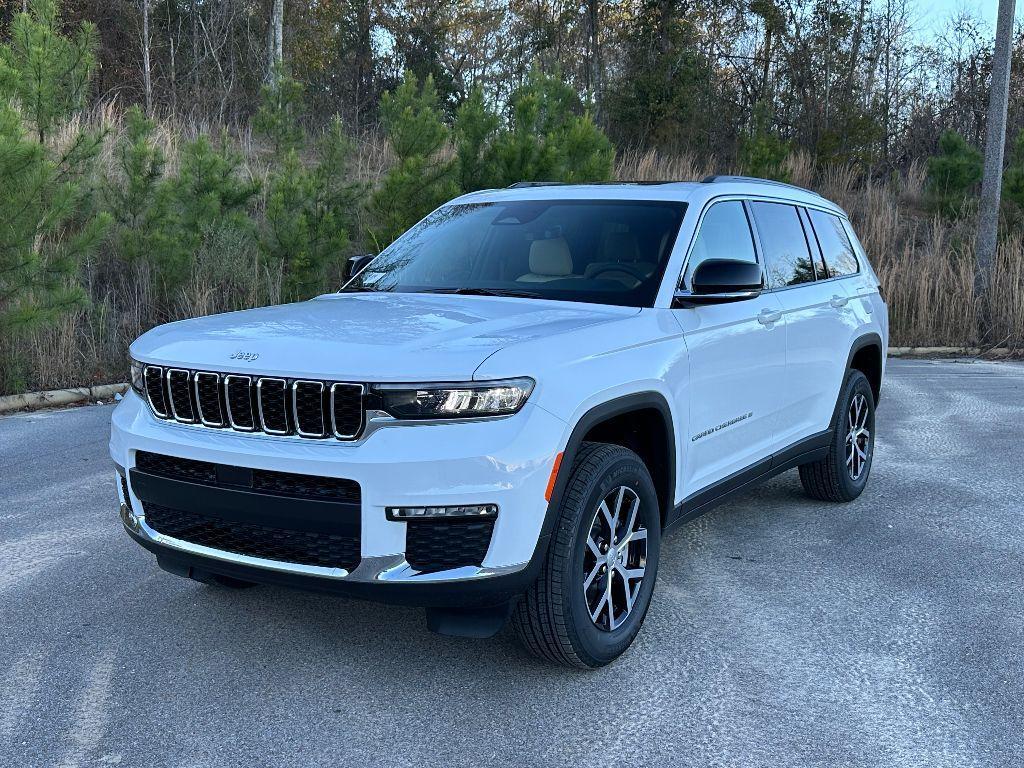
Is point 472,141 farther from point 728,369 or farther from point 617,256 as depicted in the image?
point 728,369

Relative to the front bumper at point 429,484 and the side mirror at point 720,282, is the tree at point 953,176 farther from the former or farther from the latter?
the front bumper at point 429,484

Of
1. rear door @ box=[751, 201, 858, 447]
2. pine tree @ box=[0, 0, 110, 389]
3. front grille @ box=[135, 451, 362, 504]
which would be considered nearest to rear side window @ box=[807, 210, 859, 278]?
rear door @ box=[751, 201, 858, 447]

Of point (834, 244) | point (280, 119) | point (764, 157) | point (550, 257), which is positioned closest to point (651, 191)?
point (550, 257)

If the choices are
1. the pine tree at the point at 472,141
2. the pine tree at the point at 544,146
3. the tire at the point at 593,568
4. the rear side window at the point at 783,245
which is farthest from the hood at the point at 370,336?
the pine tree at the point at 472,141

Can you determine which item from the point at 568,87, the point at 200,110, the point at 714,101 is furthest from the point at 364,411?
the point at 714,101

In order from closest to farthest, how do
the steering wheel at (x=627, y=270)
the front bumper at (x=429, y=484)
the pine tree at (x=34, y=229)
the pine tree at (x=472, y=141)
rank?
1. the front bumper at (x=429, y=484)
2. the steering wheel at (x=627, y=270)
3. the pine tree at (x=34, y=229)
4. the pine tree at (x=472, y=141)

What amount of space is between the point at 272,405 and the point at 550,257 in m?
1.83

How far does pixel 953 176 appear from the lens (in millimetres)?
20828

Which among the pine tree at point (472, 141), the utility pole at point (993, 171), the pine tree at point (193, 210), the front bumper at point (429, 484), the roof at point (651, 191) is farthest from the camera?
the utility pole at point (993, 171)

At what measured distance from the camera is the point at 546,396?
3.28 meters

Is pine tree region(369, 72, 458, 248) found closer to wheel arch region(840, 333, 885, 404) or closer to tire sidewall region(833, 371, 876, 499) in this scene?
wheel arch region(840, 333, 885, 404)

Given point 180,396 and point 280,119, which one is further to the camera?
point 280,119

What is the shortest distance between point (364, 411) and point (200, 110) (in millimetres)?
20662

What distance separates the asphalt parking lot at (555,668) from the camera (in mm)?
3189
